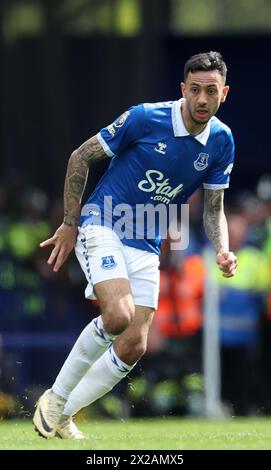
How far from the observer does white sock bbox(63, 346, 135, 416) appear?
28.6 ft

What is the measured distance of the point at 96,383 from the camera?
28.7 feet

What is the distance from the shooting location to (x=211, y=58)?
28.4 ft

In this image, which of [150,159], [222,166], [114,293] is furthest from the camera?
[222,166]

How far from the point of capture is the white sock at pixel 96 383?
8.72 metres

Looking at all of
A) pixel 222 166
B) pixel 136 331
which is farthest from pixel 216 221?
pixel 136 331

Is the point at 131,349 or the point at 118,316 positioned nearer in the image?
the point at 118,316

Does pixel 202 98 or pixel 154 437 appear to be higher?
pixel 202 98

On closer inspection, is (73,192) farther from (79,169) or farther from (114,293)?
(114,293)

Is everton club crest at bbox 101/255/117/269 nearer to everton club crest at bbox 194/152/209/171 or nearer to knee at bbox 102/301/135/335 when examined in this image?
knee at bbox 102/301/135/335

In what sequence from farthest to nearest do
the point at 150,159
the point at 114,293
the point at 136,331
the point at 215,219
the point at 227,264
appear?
the point at 215,219 → the point at 150,159 → the point at 136,331 → the point at 227,264 → the point at 114,293

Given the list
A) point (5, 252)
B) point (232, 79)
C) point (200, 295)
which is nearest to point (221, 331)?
point (200, 295)

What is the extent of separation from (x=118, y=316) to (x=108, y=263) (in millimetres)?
404

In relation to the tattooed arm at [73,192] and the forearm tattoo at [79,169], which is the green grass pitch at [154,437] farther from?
the forearm tattoo at [79,169]

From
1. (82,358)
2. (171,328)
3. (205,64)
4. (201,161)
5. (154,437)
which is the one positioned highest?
(205,64)
